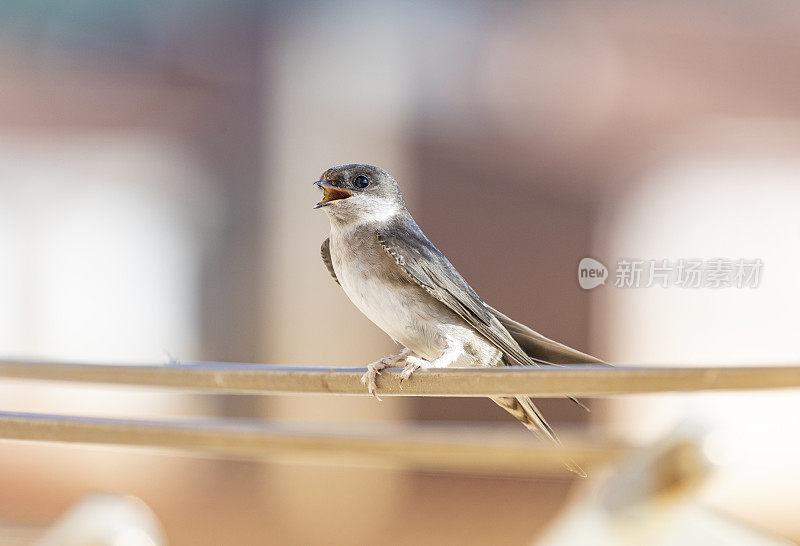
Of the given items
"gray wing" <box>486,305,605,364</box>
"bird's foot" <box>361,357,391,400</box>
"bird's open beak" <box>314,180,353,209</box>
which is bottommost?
"bird's foot" <box>361,357,391,400</box>

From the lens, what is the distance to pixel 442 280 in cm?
28

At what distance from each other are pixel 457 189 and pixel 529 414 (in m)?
0.08

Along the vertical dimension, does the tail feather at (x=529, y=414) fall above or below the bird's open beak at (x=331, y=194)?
below

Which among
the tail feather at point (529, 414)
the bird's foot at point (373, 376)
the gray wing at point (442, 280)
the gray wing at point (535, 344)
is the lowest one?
the tail feather at point (529, 414)

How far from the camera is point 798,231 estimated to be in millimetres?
309

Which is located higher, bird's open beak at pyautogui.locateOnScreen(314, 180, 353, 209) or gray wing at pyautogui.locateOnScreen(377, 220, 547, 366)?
bird's open beak at pyautogui.locateOnScreen(314, 180, 353, 209)

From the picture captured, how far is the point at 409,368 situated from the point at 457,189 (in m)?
0.07

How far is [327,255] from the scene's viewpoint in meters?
0.31

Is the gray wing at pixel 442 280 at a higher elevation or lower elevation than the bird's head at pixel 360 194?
lower

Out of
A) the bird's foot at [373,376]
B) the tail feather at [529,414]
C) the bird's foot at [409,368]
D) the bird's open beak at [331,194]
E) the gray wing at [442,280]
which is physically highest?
the bird's open beak at [331,194]

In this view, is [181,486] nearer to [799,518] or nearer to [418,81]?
[799,518]

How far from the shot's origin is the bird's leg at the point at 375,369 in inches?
11.0

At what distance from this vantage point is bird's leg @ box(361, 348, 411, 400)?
28cm

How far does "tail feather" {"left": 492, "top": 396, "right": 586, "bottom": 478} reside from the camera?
0.91 feet
